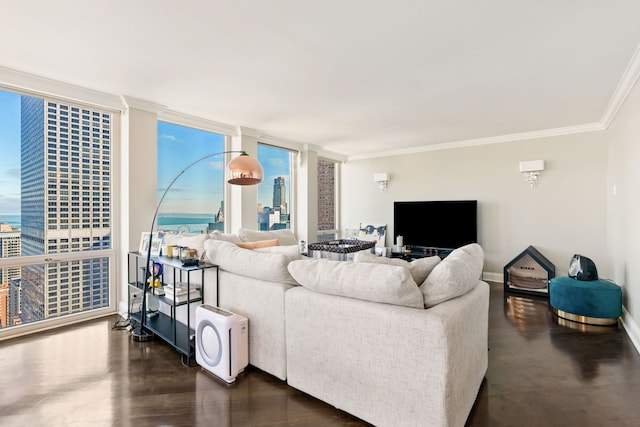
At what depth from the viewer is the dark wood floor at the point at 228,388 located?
1797 mm

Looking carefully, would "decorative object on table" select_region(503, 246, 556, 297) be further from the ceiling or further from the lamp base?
the lamp base

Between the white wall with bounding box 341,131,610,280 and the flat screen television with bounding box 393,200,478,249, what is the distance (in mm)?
194

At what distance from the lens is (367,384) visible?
1.67m

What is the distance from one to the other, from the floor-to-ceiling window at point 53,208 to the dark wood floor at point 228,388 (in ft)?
1.63

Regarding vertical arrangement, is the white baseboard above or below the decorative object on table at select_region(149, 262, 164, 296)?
below

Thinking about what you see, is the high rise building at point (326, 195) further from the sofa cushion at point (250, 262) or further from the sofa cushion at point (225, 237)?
the sofa cushion at point (250, 262)

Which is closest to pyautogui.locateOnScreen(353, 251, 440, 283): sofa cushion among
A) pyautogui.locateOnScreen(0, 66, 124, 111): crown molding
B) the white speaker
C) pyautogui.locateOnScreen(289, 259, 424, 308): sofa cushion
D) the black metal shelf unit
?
pyautogui.locateOnScreen(289, 259, 424, 308): sofa cushion

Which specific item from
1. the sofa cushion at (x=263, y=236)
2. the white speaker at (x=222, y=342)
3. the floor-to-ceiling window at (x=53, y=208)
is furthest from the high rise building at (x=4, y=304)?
the sofa cushion at (x=263, y=236)

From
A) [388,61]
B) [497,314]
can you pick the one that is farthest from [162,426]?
[497,314]

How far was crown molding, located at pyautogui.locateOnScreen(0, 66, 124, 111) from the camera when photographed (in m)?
2.82

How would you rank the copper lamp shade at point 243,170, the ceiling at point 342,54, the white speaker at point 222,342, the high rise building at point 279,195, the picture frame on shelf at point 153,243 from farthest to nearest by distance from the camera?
the high rise building at point 279,195 → the picture frame on shelf at point 153,243 → the copper lamp shade at point 243,170 → the white speaker at point 222,342 → the ceiling at point 342,54

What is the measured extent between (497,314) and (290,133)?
381 centimetres

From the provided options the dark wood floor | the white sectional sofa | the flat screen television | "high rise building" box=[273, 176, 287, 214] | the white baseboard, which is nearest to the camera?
the white sectional sofa

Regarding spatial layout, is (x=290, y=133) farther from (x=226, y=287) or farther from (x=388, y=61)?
(x=226, y=287)
